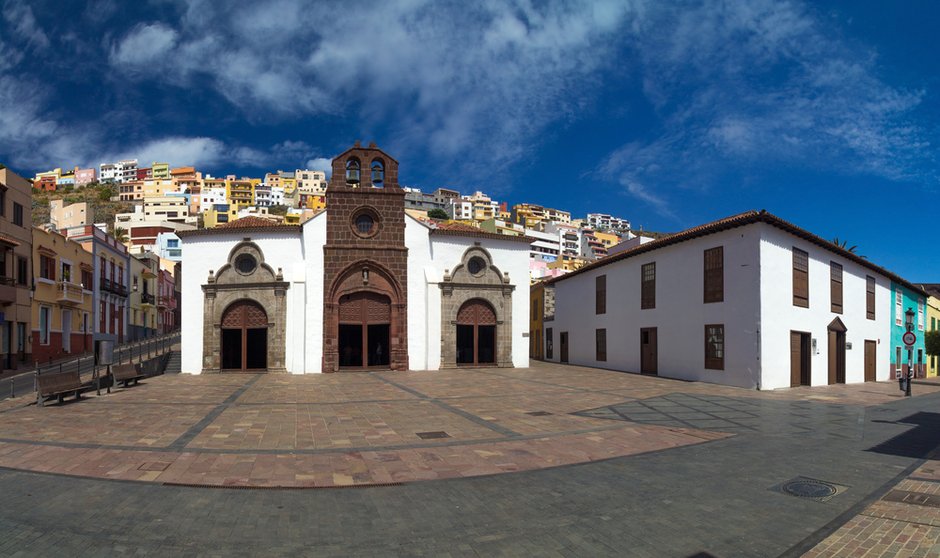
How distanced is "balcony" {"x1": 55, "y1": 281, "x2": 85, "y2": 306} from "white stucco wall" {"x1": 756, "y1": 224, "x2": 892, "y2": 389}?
114 feet

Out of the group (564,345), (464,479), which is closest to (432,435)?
(464,479)

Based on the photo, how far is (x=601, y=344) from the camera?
29.2 metres

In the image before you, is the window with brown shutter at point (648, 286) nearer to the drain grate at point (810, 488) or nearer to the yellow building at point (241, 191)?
the drain grate at point (810, 488)

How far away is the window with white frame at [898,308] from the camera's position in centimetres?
2994

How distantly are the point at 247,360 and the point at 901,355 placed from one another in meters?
36.1

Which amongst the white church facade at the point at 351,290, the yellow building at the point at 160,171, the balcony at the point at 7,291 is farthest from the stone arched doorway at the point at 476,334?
the yellow building at the point at 160,171

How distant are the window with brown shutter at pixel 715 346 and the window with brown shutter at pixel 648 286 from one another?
12.3ft

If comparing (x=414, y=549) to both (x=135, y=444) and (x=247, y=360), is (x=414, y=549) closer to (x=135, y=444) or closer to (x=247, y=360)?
(x=135, y=444)

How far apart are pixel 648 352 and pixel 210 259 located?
67.6ft

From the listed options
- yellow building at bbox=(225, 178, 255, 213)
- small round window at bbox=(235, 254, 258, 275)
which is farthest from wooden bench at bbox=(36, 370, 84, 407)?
yellow building at bbox=(225, 178, 255, 213)

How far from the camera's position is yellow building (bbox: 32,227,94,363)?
92.1 ft

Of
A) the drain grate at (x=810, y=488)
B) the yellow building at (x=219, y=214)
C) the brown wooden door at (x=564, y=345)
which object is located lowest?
the brown wooden door at (x=564, y=345)

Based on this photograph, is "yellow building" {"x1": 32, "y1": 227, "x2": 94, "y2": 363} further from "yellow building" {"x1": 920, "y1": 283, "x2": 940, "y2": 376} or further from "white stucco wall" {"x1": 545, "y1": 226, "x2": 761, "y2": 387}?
"yellow building" {"x1": 920, "y1": 283, "x2": 940, "y2": 376}

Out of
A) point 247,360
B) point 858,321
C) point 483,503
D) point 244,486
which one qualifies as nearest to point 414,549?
point 483,503
